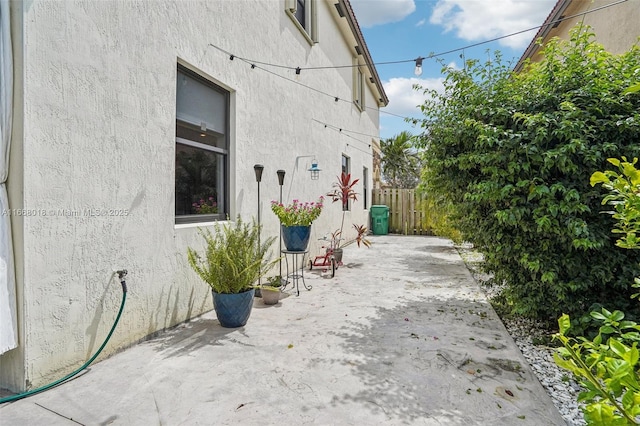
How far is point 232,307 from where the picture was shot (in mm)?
3449

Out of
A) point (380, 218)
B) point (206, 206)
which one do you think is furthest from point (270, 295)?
point (380, 218)

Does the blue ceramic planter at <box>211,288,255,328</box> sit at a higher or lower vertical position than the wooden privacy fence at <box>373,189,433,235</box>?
lower

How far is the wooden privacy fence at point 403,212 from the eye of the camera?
13.2 meters

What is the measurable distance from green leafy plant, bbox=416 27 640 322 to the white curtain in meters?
3.76

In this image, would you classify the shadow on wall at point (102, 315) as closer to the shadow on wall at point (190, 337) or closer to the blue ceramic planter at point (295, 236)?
the shadow on wall at point (190, 337)

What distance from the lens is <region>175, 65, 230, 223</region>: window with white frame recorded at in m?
3.70

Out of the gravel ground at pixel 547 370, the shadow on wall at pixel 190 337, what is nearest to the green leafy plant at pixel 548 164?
the gravel ground at pixel 547 370

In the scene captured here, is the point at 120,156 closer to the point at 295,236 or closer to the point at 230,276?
the point at 230,276

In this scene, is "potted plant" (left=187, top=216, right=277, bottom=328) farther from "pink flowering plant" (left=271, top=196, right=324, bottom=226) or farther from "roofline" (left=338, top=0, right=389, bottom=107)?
"roofline" (left=338, top=0, right=389, bottom=107)

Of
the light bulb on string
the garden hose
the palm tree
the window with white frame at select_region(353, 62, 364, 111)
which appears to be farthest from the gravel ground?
the palm tree

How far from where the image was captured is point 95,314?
105 inches

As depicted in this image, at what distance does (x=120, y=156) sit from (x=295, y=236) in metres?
2.66

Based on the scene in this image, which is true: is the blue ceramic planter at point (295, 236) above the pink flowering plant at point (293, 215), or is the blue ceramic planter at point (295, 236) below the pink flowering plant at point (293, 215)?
below

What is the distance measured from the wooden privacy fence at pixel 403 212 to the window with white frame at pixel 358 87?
3.83 m
